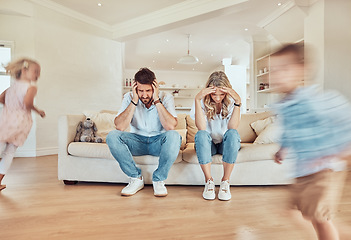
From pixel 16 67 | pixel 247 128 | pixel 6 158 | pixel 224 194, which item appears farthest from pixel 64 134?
pixel 247 128

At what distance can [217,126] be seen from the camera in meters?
2.03

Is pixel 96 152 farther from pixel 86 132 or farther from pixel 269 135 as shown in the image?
pixel 269 135

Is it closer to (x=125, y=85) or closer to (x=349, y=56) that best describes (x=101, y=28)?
(x=125, y=85)

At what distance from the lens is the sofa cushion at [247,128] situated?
2.62 meters

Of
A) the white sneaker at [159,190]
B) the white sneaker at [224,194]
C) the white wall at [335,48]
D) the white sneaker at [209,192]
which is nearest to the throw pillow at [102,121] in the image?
the white sneaker at [159,190]

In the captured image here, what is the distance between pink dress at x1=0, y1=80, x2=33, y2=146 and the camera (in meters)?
1.93

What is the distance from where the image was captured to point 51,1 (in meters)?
4.32

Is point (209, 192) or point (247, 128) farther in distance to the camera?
point (247, 128)

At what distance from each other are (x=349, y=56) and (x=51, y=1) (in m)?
4.82

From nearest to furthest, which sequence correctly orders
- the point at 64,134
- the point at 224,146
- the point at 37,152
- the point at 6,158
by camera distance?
the point at 224,146 → the point at 6,158 → the point at 64,134 → the point at 37,152

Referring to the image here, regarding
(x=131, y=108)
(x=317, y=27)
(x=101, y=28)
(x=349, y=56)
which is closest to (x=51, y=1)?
(x=101, y=28)

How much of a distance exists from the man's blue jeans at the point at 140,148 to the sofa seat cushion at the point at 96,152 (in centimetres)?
8

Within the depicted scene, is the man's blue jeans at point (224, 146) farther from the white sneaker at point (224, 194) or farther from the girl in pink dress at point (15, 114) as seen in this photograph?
the girl in pink dress at point (15, 114)

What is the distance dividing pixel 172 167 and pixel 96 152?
67cm
